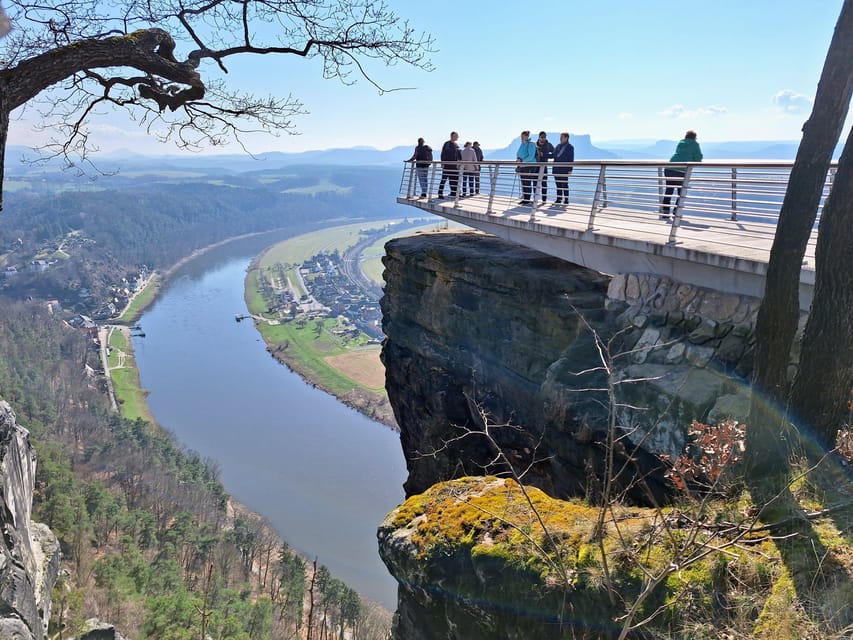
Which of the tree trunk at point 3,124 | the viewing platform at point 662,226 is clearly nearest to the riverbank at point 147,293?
the viewing platform at point 662,226

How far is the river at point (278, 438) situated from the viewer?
42.6 meters

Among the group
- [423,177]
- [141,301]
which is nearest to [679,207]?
[423,177]

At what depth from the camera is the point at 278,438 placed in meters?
56.2

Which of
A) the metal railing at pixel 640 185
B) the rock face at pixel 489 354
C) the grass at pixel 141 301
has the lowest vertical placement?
the grass at pixel 141 301

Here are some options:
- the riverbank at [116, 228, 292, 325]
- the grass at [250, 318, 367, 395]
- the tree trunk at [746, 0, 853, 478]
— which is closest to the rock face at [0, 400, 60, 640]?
the tree trunk at [746, 0, 853, 478]

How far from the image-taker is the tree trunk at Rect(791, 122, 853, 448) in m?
4.93

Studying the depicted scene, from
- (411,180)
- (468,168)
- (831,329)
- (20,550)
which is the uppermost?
(468,168)

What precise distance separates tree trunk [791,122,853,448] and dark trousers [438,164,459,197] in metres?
11.1

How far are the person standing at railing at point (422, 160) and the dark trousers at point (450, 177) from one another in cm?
38

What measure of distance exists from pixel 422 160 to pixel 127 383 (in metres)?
65.5

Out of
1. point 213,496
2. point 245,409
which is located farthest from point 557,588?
point 245,409

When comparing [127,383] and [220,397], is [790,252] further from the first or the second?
[127,383]

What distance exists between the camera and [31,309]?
98688 millimetres

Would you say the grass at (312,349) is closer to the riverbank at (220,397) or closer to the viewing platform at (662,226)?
the riverbank at (220,397)
